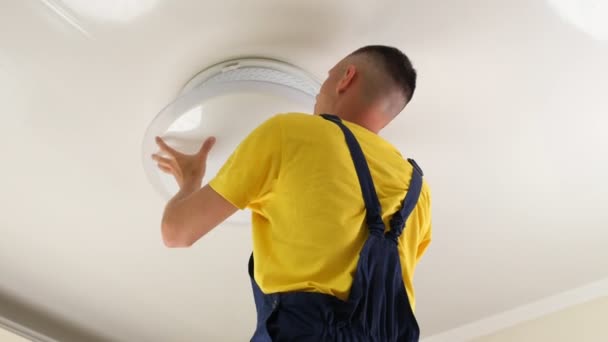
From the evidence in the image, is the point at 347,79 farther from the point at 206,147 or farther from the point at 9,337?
the point at 9,337

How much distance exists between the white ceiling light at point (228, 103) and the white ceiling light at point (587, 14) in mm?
433

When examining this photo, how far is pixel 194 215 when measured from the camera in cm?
82

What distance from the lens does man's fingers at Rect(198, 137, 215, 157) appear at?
102cm

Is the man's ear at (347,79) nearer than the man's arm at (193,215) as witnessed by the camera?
No

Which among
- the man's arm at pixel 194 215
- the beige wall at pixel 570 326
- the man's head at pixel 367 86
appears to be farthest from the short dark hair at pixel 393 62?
the beige wall at pixel 570 326

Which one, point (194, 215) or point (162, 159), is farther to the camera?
point (162, 159)

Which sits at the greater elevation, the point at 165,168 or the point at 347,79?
the point at 347,79

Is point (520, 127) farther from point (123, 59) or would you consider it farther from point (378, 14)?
point (123, 59)

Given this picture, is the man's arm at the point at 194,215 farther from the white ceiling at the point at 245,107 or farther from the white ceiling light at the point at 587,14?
the white ceiling light at the point at 587,14

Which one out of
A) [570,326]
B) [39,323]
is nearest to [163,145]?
[39,323]

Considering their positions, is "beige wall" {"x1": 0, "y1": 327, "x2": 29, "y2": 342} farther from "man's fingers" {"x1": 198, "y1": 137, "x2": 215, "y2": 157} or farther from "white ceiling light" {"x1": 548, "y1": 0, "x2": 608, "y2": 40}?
"white ceiling light" {"x1": 548, "y1": 0, "x2": 608, "y2": 40}

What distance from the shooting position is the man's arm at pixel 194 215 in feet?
2.65

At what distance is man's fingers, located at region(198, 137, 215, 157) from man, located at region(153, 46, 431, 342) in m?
0.13

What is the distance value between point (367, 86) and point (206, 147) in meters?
0.29
